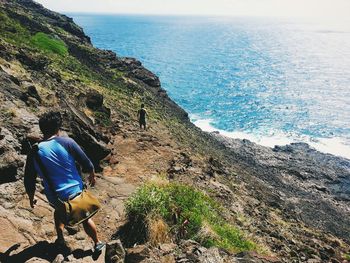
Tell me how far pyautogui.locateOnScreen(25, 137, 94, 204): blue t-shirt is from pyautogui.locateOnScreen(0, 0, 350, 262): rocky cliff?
1180mm

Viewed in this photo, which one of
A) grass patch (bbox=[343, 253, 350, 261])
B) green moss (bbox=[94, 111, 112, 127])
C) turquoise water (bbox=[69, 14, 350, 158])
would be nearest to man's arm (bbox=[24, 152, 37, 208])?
green moss (bbox=[94, 111, 112, 127])

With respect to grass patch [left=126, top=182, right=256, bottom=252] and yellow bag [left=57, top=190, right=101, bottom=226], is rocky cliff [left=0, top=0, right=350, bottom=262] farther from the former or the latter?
yellow bag [left=57, top=190, right=101, bottom=226]

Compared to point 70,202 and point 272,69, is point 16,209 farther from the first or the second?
point 272,69

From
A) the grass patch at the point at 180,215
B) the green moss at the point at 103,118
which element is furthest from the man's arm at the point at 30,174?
the green moss at the point at 103,118

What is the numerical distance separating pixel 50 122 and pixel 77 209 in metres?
1.69

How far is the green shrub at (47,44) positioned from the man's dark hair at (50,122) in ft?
131

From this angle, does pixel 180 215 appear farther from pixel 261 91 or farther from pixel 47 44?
pixel 261 91

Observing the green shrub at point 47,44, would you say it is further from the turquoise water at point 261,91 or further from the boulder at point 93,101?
the turquoise water at point 261,91

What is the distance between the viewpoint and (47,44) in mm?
46344

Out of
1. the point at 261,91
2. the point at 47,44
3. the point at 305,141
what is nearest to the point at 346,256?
the point at 47,44

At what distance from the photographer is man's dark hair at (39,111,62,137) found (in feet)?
22.7

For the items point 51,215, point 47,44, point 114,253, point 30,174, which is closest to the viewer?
point 30,174

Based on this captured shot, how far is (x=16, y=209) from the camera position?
9031 mm

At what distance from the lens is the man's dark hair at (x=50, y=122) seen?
6.91 m
